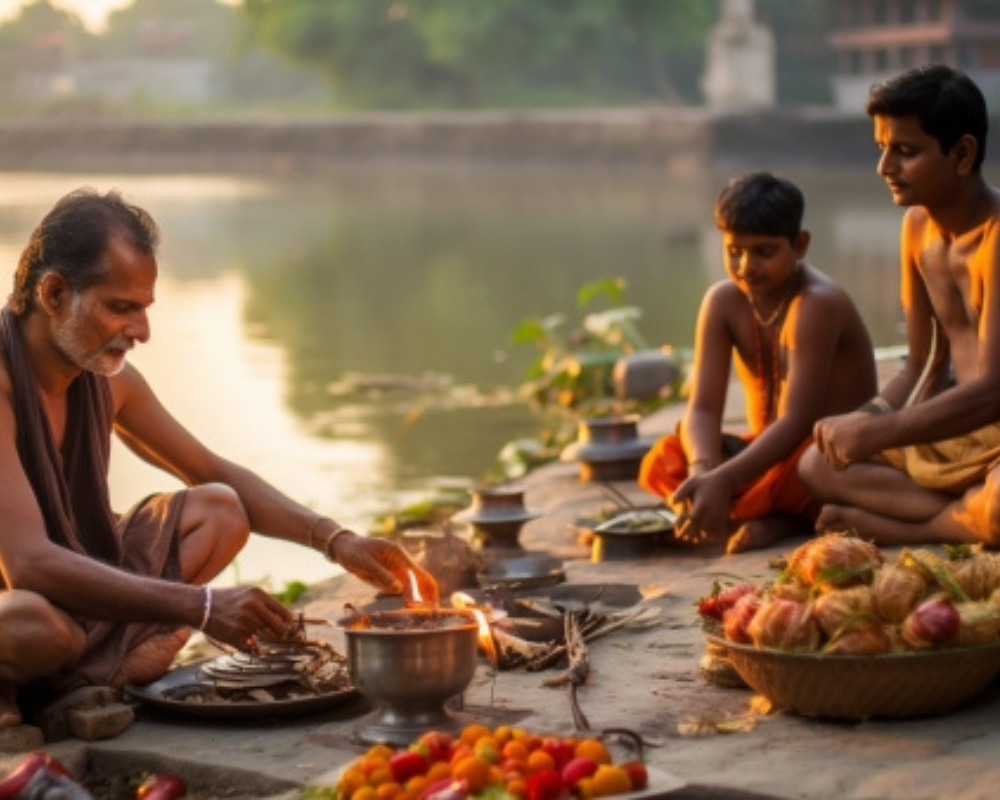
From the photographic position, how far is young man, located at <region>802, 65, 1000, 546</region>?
4.61m

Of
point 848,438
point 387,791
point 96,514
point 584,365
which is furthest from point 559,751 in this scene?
point 584,365

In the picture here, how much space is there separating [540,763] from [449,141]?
38124 millimetres

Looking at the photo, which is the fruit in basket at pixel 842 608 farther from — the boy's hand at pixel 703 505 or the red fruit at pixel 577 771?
the boy's hand at pixel 703 505

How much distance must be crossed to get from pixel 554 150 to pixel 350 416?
3043 cm

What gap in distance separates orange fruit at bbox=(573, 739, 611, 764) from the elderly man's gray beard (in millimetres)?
1242

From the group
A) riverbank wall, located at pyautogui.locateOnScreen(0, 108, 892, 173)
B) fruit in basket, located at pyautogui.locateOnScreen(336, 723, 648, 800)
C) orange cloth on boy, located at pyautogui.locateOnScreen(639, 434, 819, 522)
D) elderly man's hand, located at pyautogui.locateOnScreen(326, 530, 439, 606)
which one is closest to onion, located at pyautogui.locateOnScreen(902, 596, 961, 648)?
fruit in basket, located at pyautogui.locateOnScreen(336, 723, 648, 800)

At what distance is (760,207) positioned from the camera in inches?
210

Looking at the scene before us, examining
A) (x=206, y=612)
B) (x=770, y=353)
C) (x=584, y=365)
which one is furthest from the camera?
(x=584, y=365)

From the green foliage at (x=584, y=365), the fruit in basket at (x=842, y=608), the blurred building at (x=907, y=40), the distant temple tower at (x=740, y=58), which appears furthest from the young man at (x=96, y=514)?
the distant temple tower at (x=740, y=58)

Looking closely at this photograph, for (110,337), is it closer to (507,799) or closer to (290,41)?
(507,799)

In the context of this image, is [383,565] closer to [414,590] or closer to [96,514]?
[414,590]

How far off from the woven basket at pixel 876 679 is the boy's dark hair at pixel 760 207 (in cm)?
190

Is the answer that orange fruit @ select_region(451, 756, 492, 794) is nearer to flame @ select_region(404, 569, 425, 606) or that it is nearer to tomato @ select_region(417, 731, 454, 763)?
tomato @ select_region(417, 731, 454, 763)

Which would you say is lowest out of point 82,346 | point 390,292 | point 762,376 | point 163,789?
point 163,789
